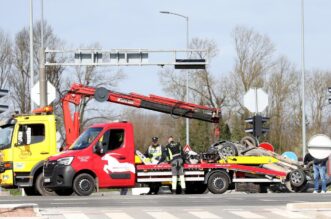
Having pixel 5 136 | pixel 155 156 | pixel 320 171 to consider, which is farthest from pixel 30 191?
pixel 320 171

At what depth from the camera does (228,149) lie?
2900cm

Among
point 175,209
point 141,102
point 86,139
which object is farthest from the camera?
point 141,102

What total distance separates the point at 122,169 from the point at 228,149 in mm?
3954

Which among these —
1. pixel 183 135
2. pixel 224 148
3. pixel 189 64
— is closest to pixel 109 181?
pixel 224 148

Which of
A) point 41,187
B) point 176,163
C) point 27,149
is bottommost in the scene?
point 41,187

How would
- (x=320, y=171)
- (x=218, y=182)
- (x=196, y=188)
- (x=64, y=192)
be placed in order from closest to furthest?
(x=218, y=182) → (x=64, y=192) → (x=320, y=171) → (x=196, y=188)

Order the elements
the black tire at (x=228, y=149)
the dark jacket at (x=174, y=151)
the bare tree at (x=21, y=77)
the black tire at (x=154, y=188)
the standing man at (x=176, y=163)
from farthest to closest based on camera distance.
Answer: the bare tree at (x=21, y=77) → the black tire at (x=228, y=149) → the black tire at (x=154, y=188) → the dark jacket at (x=174, y=151) → the standing man at (x=176, y=163)

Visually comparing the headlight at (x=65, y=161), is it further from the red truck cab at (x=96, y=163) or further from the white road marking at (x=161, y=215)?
the white road marking at (x=161, y=215)

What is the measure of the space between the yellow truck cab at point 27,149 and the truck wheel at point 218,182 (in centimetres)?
515

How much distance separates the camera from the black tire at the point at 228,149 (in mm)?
28859

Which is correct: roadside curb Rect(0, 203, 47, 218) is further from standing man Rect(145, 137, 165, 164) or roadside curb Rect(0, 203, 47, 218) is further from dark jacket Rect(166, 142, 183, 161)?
standing man Rect(145, 137, 165, 164)

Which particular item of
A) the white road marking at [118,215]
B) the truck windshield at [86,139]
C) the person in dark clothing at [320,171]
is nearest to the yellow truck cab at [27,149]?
the truck windshield at [86,139]

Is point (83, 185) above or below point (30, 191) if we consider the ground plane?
above

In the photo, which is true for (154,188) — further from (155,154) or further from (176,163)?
(176,163)
